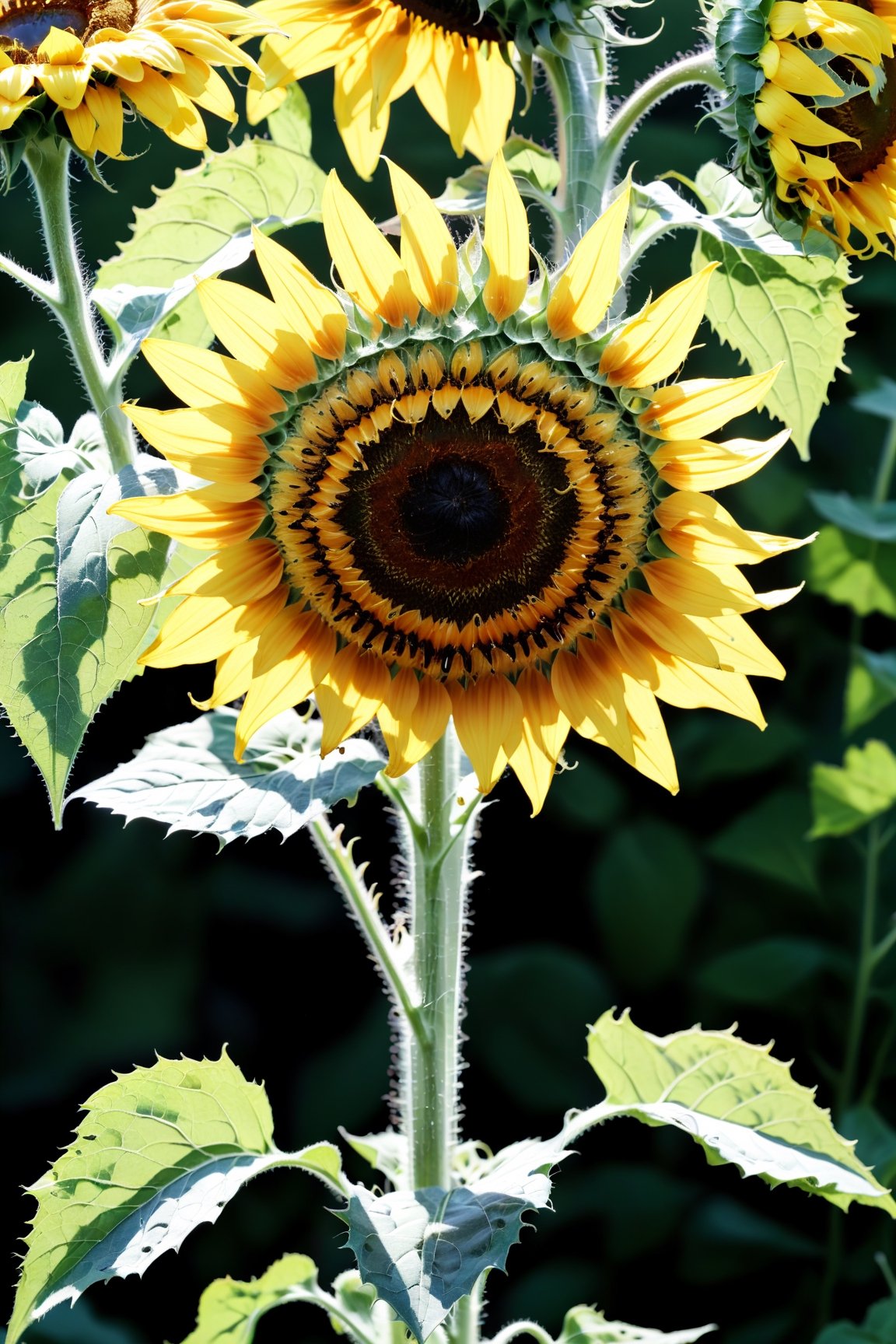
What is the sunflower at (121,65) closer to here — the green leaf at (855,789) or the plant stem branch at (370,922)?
the plant stem branch at (370,922)

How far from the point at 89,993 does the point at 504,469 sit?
44.4 inches

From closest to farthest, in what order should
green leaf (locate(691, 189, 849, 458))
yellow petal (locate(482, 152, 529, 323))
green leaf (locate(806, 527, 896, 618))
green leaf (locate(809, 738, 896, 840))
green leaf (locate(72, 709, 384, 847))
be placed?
1. yellow petal (locate(482, 152, 529, 323))
2. green leaf (locate(72, 709, 384, 847))
3. green leaf (locate(691, 189, 849, 458))
4. green leaf (locate(809, 738, 896, 840))
5. green leaf (locate(806, 527, 896, 618))

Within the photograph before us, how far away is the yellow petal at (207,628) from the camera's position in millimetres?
604

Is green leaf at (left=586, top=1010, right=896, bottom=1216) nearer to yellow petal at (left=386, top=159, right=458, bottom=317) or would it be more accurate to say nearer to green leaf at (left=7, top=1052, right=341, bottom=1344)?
green leaf at (left=7, top=1052, right=341, bottom=1344)

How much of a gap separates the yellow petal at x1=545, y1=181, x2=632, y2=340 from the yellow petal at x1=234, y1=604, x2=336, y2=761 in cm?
17

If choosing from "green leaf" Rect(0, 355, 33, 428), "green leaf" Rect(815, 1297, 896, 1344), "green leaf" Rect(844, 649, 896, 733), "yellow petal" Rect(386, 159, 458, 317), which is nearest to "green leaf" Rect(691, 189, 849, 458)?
"yellow petal" Rect(386, 159, 458, 317)

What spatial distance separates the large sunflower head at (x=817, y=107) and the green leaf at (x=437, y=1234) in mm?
435

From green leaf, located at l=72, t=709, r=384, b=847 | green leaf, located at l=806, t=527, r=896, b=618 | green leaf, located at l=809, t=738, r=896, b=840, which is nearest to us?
green leaf, located at l=72, t=709, r=384, b=847

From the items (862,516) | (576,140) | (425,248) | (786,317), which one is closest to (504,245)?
(425,248)

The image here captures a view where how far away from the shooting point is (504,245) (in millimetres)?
547

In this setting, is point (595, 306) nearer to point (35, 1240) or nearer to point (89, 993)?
point (35, 1240)

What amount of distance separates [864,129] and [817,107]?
5cm

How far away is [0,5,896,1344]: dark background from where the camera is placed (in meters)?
1.53

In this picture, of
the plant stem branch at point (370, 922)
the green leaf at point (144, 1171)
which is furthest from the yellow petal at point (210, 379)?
the green leaf at point (144, 1171)
